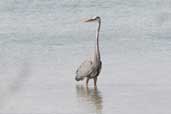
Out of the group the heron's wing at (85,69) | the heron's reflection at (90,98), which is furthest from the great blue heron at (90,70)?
the heron's reflection at (90,98)

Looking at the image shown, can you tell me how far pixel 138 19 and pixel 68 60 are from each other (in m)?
4.67

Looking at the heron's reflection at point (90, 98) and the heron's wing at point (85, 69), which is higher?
the heron's wing at point (85, 69)

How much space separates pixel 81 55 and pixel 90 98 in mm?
2836

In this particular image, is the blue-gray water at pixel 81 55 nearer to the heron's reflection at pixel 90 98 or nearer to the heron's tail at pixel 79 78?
the heron's reflection at pixel 90 98

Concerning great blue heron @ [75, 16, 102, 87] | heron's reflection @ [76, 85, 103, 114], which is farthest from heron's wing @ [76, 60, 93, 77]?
heron's reflection @ [76, 85, 103, 114]

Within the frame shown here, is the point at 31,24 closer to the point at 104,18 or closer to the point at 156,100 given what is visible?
the point at 104,18

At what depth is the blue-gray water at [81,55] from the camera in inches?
327

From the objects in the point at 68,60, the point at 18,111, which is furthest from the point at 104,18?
the point at 18,111

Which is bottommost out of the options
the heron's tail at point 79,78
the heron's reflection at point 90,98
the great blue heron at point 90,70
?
the heron's reflection at point 90,98

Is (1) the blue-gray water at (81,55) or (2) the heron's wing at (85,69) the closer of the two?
(1) the blue-gray water at (81,55)

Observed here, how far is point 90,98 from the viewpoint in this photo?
905 centimetres

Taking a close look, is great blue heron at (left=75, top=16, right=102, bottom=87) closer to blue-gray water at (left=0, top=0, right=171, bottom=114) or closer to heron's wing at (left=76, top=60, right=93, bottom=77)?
heron's wing at (left=76, top=60, right=93, bottom=77)

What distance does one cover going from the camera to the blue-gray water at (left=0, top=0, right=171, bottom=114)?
327 inches

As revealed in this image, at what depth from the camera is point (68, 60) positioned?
1140cm
